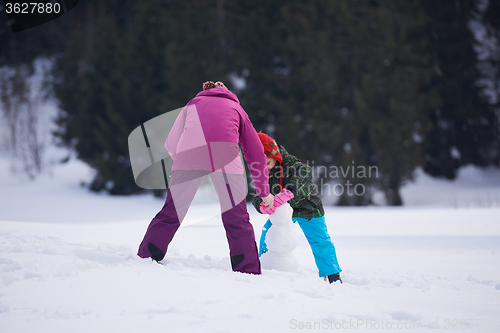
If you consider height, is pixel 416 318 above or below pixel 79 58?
below

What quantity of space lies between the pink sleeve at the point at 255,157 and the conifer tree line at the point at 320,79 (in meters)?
8.71

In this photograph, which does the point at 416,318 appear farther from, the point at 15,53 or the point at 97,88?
the point at 15,53

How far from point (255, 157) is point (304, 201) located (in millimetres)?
628

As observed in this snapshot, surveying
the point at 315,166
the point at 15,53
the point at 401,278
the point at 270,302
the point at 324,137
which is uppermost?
the point at 15,53


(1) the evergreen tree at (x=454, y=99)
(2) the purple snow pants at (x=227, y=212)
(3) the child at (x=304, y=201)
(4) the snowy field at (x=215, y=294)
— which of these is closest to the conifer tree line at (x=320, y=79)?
(1) the evergreen tree at (x=454, y=99)

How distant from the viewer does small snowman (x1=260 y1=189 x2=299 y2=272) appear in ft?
10.6

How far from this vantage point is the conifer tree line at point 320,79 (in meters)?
11.6

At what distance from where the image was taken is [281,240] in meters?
3.23

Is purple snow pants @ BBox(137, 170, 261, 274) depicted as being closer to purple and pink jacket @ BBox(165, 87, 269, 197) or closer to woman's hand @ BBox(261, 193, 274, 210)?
purple and pink jacket @ BBox(165, 87, 269, 197)

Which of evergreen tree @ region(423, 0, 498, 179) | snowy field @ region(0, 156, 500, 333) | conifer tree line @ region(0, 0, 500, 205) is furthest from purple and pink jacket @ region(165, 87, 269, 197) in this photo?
Result: evergreen tree @ region(423, 0, 498, 179)

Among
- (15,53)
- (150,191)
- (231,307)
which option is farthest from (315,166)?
(15,53)

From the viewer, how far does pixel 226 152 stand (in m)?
Answer: 2.84

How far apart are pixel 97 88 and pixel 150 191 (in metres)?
4.11

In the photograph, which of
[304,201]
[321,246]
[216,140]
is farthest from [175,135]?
[321,246]
